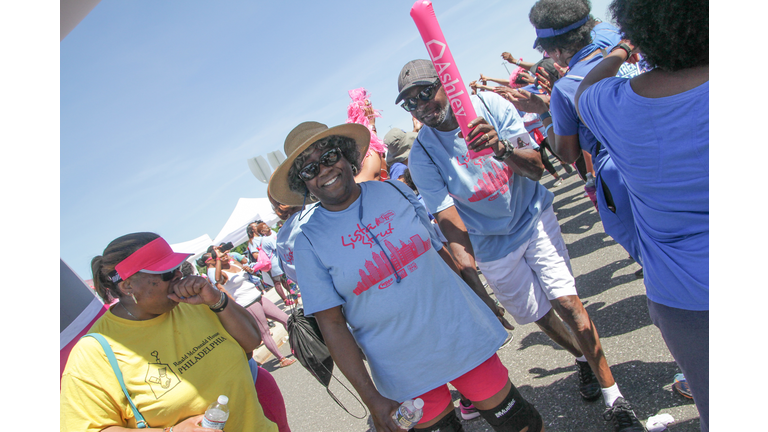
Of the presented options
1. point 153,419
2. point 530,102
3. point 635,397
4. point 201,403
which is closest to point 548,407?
point 635,397

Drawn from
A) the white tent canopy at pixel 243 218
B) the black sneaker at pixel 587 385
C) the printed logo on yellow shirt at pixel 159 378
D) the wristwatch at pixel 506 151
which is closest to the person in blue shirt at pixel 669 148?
the wristwatch at pixel 506 151

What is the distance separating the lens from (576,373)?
3.29 m

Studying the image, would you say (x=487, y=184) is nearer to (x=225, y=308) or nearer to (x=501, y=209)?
(x=501, y=209)

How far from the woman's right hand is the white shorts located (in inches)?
49.0

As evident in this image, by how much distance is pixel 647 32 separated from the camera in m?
1.34

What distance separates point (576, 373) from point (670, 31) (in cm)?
269

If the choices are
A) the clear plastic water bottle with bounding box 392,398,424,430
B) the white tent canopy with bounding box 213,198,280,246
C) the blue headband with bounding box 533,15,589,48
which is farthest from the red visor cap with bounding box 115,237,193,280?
the white tent canopy with bounding box 213,198,280,246

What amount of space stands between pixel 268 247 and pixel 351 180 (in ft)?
23.1

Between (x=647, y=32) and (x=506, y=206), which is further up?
(x=647, y=32)

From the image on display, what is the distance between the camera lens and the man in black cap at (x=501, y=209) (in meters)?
2.77

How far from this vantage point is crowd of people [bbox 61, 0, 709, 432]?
4.56ft

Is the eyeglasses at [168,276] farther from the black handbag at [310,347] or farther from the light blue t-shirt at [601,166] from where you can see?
the light blue t-shirt at [601,166]

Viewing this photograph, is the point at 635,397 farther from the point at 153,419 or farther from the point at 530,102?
the point at 153,419

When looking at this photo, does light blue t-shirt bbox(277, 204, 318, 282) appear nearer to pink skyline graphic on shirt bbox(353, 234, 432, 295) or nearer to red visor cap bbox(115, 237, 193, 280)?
pink skyline graphic on shirt bbox(353, 234, 432, 295)
